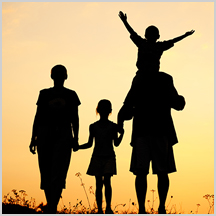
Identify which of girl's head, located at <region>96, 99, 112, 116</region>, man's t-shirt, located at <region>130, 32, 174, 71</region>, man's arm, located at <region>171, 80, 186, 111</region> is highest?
man's t-shirt, located at <region>130, 32, 174, 71</region>

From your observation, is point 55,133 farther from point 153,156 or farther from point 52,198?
point 153,156

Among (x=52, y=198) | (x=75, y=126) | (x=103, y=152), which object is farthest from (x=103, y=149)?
(x=52, y=198)

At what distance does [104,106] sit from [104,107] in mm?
19

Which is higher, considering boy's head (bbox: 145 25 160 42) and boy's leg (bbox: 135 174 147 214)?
boy's head (bbox: 145 25 160 42)

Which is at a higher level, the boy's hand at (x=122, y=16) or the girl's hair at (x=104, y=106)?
the boy's hand at (x=122, y=16)

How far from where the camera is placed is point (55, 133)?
7859 mm

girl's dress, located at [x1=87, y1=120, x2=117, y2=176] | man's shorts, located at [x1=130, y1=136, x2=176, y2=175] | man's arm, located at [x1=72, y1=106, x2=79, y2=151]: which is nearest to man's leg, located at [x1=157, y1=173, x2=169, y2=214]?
man's shorts, located at [x1=130, y1=136, x2=176, y2=175]

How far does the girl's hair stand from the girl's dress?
28 cm

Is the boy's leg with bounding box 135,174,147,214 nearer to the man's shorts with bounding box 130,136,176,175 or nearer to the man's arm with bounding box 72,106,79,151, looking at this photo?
the man's shorts with bounding box 130,136,176,175

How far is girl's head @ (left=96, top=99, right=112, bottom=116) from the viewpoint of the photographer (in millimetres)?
9375

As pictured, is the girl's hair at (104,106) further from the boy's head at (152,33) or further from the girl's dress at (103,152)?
the boy's head at (152,33)

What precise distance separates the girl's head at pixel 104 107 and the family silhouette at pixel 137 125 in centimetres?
127

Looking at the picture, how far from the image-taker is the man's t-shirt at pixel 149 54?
8.00 meters

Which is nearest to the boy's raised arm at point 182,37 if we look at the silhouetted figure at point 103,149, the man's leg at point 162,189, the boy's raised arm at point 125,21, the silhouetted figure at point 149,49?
the silhouetted figure at point 149,49
